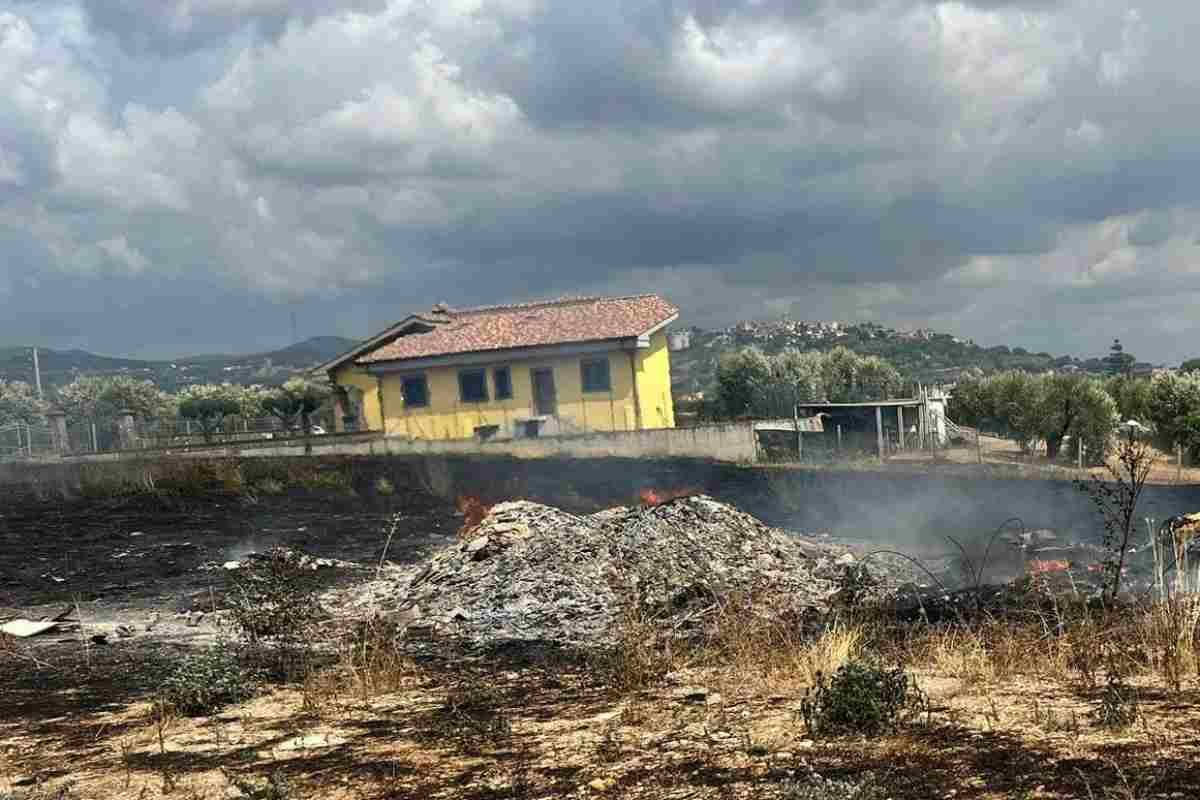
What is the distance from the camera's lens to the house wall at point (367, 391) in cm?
3897

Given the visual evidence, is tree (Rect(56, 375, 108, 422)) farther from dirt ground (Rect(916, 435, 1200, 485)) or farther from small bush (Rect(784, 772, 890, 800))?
small bush (Rect(784, 772, 890, 800))

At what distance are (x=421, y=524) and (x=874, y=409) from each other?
1758cm

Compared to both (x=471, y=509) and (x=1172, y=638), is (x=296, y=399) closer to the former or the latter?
(x=471, y=509)

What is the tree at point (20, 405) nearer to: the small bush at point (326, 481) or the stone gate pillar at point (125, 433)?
the stone gate pillar at point (125, 433)

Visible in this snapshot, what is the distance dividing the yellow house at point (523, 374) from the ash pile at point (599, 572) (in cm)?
1802

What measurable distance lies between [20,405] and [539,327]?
4451 cm

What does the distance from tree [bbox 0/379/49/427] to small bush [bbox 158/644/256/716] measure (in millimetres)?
56760

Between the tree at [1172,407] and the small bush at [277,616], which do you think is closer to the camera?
the small bush at [277,616]

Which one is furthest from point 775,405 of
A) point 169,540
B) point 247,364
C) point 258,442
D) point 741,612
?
point 247,364

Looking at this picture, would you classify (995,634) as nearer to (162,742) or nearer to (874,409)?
(162,742)

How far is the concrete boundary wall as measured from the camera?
104ft

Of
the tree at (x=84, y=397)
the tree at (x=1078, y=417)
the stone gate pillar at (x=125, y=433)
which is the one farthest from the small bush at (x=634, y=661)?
the tree at (x=84, y=397)

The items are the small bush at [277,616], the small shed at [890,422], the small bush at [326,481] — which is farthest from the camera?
the small shed at [890,422]

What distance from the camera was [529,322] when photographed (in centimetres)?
3856
